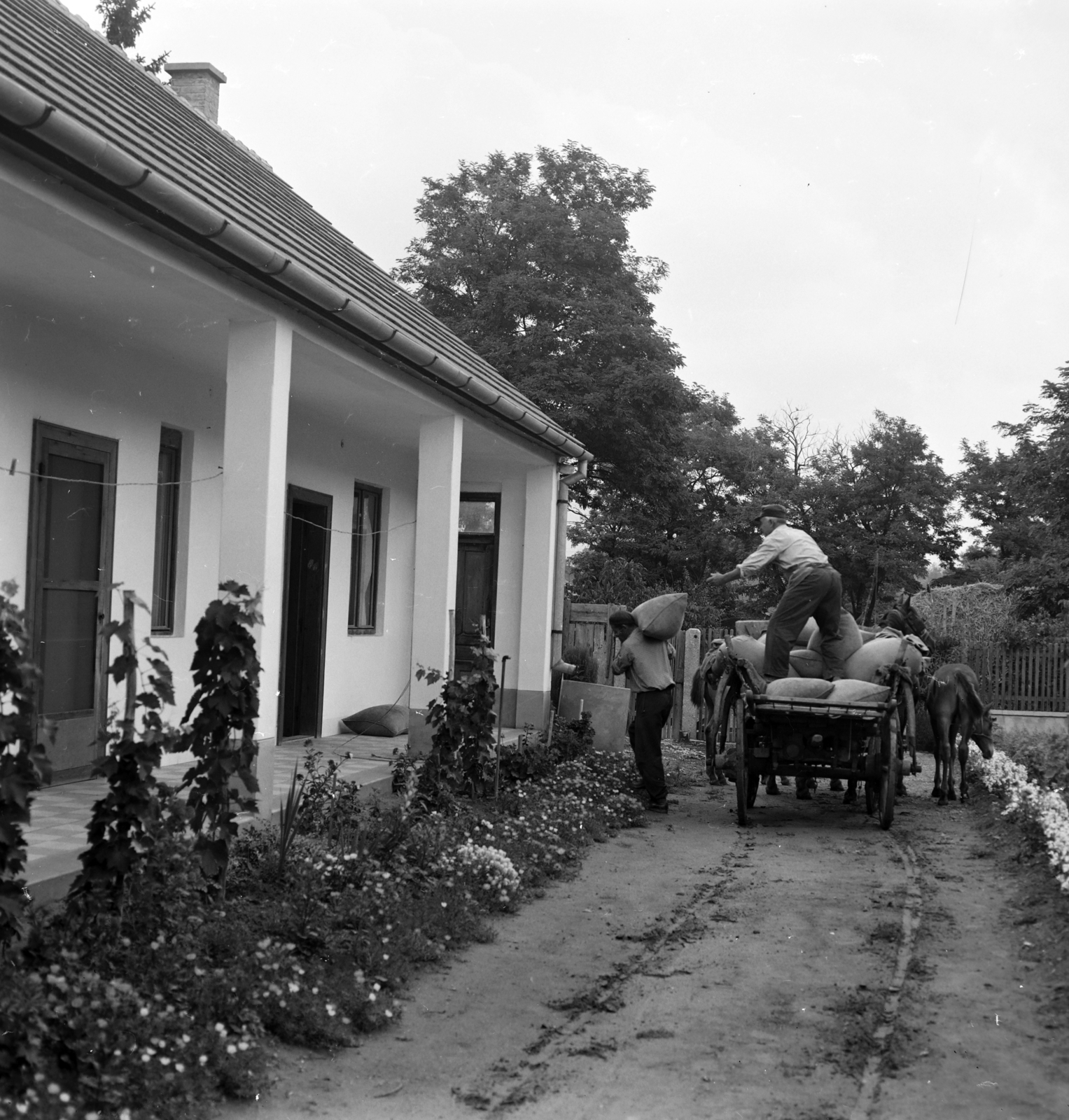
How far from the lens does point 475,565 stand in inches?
610

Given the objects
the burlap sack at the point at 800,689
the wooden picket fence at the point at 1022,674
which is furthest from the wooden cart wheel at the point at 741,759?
the wooden picket fence at the point at 1022,674

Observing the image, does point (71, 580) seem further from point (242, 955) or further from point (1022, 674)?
point (1022, 674)

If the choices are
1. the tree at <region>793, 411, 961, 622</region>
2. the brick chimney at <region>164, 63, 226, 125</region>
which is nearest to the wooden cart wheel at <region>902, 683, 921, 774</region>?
the brick chimney at <region>164, 63, 226, 125</region>

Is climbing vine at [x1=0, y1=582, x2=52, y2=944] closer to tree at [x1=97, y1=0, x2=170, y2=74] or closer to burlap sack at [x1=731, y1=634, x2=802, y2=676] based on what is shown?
burlap sack at [x1=731, y1=634, x2=802, y2=676]

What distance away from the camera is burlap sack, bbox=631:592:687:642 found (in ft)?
35.0

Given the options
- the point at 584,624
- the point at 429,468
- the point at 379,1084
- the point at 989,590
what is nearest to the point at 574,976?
the point at 379,1084

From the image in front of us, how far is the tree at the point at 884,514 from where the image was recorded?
4547cm

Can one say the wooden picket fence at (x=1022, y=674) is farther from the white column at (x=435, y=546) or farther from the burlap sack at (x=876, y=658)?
the white column at (x=435, y=546)

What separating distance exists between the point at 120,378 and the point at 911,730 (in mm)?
6782

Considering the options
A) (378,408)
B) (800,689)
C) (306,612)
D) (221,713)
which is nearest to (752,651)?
(800,689)

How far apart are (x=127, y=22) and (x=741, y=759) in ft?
104

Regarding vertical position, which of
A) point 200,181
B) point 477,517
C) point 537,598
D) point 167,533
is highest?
point 200,181

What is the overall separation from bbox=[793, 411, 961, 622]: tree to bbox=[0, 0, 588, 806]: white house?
33.2 meters

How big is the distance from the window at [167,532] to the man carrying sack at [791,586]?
4.32 meters
